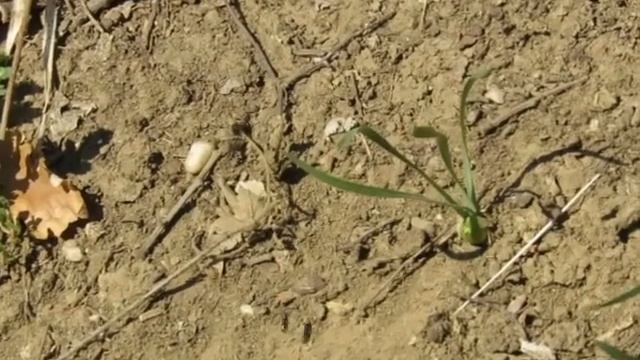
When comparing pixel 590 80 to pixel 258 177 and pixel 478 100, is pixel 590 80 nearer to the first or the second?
pixel 478 100

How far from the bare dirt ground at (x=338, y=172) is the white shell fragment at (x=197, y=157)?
0.09ft

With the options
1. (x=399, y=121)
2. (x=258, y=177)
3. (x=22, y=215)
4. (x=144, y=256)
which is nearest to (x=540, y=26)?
(x=399, y=121)

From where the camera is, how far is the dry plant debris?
2.57 meters

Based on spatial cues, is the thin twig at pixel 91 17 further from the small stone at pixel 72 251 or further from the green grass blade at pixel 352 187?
the green grass blade at pixel 352 187

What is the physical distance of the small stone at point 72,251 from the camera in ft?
8.37

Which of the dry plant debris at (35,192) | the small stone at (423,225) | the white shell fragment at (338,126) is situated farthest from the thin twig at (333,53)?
the dry plant debris at (35,192)

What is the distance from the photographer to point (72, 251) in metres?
2.56

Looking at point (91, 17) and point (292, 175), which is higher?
point (91, 17)

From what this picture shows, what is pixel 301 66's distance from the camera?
105 inches

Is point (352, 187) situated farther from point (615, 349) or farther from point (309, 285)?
point (615, 349)

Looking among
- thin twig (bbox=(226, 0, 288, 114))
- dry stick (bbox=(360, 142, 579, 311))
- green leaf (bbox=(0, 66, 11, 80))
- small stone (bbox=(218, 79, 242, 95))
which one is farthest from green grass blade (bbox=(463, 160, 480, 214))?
green leaf (bbox=(0, 66, 11, 80))

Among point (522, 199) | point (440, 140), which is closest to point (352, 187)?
point (440, 140)

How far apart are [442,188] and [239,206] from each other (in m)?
0.42

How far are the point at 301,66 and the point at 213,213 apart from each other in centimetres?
38
